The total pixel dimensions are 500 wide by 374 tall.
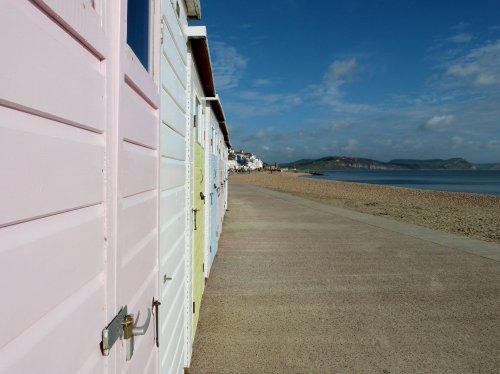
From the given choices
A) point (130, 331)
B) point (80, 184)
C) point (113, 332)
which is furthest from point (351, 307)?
point (80, 184)

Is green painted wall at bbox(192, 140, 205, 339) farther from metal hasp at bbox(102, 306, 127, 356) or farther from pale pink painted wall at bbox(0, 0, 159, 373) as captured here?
metal hasp at bbox(102, 306, 127, 356)

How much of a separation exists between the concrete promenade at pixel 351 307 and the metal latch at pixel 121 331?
8.52ft

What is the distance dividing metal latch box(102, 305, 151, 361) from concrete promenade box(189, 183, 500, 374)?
2598mm

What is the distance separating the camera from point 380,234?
11.9 m

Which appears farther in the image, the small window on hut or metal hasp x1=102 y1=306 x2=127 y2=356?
the small window on hut

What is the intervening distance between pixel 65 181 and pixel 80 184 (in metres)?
0.11

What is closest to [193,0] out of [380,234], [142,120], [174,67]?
[174,67]

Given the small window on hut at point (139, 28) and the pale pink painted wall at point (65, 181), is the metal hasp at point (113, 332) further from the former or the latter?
the small window on hut at point (139, 28)

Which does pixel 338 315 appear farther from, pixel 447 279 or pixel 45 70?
pixel 45 70

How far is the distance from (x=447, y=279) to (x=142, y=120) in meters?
7.03

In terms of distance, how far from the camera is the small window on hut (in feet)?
6.24

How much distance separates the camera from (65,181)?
1.14 m

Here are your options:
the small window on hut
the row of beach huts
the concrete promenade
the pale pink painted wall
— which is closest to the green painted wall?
the concrete promenade

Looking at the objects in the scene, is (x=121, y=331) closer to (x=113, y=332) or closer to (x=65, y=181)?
(x=113, y=332)
